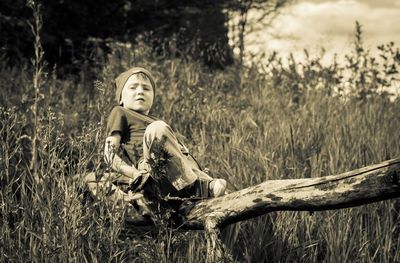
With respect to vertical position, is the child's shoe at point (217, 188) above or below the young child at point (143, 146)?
below

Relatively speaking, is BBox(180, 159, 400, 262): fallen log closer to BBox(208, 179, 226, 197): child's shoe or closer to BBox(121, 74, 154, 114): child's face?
BBox(208, 179, 226, 197): child's shoe

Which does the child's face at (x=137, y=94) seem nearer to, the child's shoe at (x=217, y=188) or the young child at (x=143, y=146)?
the young child at (x=143, y=146)

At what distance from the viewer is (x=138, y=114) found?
3477 mm

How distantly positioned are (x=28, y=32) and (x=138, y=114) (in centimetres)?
613

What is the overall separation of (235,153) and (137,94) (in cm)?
97

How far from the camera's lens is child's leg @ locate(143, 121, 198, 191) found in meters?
2.90

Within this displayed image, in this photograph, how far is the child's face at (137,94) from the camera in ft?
11.6

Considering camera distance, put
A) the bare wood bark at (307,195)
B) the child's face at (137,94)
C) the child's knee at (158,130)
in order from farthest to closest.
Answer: the child's face at (137,94)
the child's knee at (158,130)
the bare wood bark at (307,195)

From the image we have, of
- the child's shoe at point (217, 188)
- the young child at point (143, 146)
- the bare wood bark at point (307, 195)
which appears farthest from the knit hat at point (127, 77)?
the bare wood bark at point (307, 195)

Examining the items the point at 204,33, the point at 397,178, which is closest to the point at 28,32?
the point at 204,33

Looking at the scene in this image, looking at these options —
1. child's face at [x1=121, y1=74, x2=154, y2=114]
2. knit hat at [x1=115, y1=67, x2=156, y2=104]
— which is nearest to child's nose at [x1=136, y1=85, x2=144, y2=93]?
child's face at [x1=121, y1=74, x2=154, y2=114]

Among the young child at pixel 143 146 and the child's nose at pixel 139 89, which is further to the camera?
the child's nose at pixel 139 89

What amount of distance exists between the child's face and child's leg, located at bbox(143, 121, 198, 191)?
60 centimetres

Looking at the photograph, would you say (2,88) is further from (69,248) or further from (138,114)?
(69,248)
